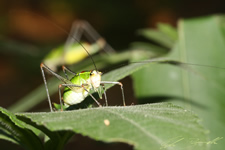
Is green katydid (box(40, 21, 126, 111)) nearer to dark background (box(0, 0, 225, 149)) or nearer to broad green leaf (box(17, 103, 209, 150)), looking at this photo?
broad green leaf (box(17, 103, 209, 150))

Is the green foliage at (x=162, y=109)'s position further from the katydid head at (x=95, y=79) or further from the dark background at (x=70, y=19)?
the dark background at (x=70, y=19)

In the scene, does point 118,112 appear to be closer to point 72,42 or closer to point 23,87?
point 72,42

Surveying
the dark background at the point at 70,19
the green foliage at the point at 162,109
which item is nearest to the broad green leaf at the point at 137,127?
the green foliage at the point at 162,109

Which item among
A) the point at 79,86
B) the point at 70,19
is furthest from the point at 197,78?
the point at 70,19

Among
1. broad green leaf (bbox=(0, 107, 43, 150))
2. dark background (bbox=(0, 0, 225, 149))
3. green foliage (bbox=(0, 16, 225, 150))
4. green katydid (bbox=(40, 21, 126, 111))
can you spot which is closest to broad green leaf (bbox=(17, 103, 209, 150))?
green foliage (bbox=(0, 16, 225, 150))

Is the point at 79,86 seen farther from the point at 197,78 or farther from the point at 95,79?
the point at 197,78

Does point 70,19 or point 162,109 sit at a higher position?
point 70,19
